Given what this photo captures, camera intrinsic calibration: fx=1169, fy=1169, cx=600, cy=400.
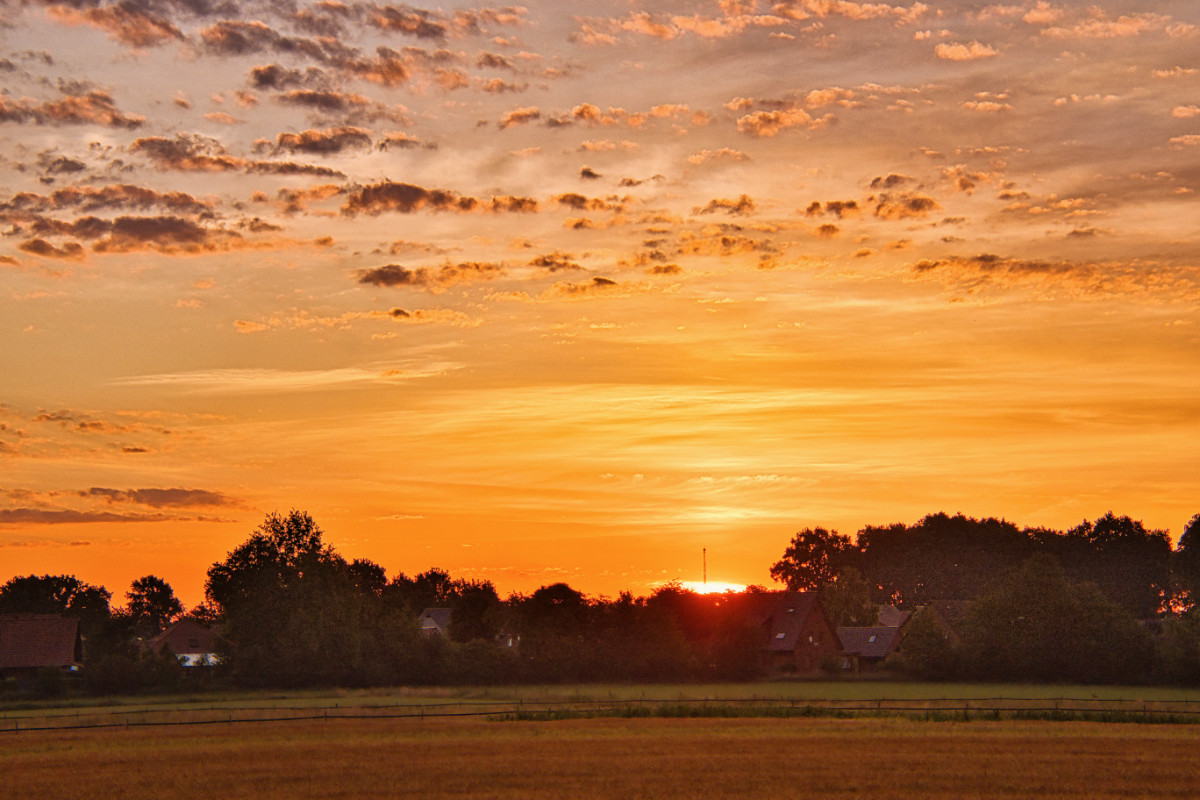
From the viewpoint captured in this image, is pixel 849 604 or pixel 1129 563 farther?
pixel 1129 563

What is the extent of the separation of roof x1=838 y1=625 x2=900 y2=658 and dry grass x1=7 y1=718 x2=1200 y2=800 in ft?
187

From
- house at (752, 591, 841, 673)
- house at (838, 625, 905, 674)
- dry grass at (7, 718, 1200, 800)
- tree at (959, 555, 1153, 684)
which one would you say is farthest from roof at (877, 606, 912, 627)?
dry grass at (7, 718, 1200, 800)

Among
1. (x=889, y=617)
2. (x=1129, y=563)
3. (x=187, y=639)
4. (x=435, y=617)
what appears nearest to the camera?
(x=187, y=639)

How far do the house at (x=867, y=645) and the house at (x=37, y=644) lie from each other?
64592mm

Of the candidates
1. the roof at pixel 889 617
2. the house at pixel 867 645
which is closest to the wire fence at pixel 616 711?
the house at pixel 867 645

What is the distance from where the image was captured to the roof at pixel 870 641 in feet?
351

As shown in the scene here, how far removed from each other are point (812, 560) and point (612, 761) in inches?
6121

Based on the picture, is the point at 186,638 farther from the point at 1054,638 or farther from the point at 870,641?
the point at 1054,638

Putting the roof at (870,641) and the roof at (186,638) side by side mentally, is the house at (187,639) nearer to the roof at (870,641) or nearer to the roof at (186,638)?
the roof at (186,638)

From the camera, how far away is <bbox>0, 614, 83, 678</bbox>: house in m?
86.3

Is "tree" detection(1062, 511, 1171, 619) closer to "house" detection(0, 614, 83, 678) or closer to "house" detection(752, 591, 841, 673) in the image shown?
"house" detection(752, 591, 841, 673)

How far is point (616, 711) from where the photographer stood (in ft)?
181

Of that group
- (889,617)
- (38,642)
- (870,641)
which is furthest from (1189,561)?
(38,642)

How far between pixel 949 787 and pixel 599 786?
9166 millimetres
